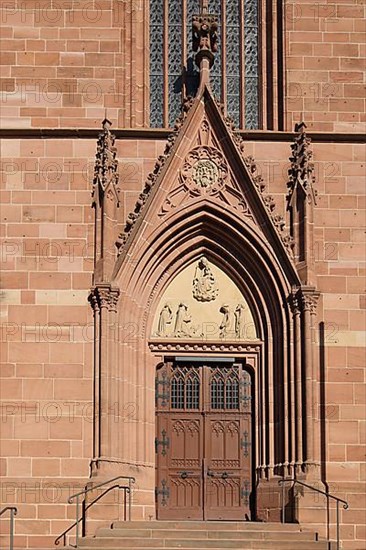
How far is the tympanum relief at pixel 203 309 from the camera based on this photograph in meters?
21.6

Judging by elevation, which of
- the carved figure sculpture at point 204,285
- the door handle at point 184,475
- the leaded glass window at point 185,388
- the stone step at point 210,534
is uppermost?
the carved figure sculpture at point 204,285

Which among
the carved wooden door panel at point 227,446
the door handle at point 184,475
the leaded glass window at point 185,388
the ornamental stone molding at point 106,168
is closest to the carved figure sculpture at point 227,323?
the carved wooden door panel at point 227,446

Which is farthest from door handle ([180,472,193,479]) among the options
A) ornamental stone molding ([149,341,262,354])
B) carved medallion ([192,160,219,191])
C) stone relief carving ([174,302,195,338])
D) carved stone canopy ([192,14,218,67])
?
carved stone canopy ([192,14,218,67])

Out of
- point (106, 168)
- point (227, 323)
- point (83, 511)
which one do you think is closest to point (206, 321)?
point (227, 323)

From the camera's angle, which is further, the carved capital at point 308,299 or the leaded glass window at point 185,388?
the leaded glass window at point 185,388

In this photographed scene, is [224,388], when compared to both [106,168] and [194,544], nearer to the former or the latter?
[194,544]

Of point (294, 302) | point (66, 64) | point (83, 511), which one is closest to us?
point (83, 511)

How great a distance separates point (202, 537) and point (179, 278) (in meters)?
4.80

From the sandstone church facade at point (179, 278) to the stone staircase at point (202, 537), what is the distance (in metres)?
0.91

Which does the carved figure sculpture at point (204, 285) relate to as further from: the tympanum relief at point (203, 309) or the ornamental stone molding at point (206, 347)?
the ornamental stone molding at point (206, 347)

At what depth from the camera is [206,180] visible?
21703 millimetres

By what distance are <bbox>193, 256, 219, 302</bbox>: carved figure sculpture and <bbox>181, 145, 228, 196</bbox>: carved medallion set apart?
134cm

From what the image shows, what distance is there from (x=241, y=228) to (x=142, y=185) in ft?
6.04

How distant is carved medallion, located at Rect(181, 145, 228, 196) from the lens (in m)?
21.6
